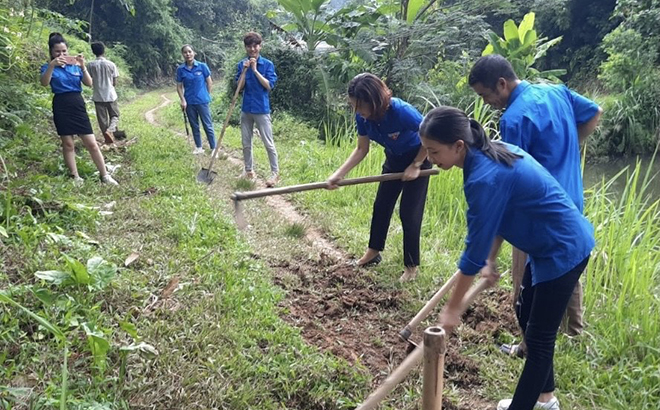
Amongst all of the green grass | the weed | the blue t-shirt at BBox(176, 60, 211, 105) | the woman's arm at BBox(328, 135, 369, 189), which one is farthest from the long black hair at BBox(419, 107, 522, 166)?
the blue t-shirt at BBox(176, 60, 211, 105)

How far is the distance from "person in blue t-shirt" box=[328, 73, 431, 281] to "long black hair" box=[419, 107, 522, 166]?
1361 mm

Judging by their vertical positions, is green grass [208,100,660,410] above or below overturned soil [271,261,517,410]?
above

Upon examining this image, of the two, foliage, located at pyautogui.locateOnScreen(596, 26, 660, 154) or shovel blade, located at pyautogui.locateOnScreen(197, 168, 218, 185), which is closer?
shovel blade, located at pyautogui.locateOnScreen(197, 168, 218, 185)

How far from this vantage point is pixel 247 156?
260 inches

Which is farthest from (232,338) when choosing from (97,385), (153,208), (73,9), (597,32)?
(73,9)

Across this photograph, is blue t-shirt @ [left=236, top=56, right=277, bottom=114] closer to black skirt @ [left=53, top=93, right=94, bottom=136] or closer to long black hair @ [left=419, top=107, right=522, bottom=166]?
black skirt @ [left=53, top=93, right=94, bottom=136]

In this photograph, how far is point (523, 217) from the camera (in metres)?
2.04

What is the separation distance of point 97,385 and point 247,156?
461 centimetres

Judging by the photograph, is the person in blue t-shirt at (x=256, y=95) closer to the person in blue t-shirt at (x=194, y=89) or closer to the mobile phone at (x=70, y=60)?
the person in blue t-shirt at (x=194, y=89)

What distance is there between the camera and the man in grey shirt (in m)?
7.90

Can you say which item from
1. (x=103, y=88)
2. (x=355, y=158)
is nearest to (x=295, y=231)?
(x=355, y=158)

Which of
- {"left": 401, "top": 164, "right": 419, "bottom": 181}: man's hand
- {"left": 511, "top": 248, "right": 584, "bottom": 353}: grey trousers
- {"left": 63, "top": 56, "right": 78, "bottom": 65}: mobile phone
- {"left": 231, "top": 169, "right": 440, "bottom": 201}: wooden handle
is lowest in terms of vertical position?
{"left": 511, "top": 248, "right": 584, "bottom": 353}: grey trousers

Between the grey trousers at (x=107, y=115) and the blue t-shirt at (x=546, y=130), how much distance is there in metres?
7.46

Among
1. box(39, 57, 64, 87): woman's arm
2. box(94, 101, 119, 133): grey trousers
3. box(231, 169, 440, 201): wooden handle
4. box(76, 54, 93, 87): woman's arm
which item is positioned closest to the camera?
box(231, 169, 440, 201): wooden handle
